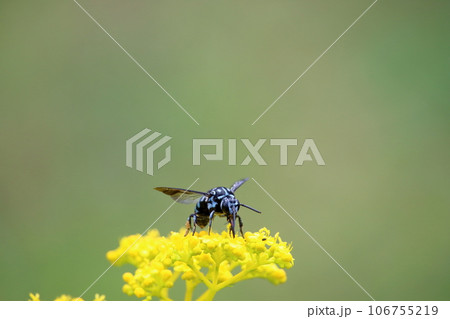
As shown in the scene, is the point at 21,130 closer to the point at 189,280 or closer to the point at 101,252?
the point at 101,252

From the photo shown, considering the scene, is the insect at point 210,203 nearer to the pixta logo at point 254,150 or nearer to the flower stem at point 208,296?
the flower stem at point 208,296

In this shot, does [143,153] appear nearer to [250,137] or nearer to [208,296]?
[250,137]

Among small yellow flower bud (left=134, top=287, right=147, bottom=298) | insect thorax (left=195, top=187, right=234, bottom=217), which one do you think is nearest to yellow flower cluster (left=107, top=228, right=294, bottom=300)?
small yellow flower bud (left=134, top=287, right=147, bottom=298)

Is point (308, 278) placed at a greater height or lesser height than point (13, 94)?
lesser

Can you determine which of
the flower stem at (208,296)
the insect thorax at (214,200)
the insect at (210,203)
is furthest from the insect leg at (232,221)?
the flower stem at (208,296)

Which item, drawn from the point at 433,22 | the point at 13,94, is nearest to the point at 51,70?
the point at 13,94

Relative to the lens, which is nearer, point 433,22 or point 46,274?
point 46,274

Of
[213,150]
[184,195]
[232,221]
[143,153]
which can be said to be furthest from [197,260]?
[213,150]
